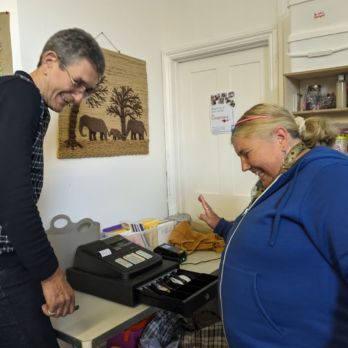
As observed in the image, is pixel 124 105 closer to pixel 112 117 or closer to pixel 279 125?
pixel 112 117

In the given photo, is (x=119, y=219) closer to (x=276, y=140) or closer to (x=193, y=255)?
(x=193, y=255)

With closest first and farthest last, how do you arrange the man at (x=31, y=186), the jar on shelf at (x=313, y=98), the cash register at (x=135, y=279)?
the man at (x=31, y=186) → the cash register at (x=135, y=279) → the jar on shelf at (x=313, y=98)

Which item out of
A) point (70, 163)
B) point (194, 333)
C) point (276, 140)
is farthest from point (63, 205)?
point (276, 140)

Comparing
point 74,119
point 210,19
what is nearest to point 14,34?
point 74,119

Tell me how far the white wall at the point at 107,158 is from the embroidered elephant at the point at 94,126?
145mm

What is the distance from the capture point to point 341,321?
919 mm

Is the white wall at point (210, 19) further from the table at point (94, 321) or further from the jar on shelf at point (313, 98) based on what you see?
the table at point (94, 321)

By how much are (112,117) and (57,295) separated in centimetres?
151

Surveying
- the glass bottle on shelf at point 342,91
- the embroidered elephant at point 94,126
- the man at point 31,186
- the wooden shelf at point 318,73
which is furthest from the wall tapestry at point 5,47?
the glass bottle on shelf at point 342,91

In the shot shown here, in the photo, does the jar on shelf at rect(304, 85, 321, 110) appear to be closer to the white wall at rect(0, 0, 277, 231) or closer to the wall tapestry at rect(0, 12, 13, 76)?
the white wall at rect(0, 0, 277, 231)

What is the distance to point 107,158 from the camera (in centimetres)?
238

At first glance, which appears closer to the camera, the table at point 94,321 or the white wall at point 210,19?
the table at point 94,321

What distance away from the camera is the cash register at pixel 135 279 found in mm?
1428

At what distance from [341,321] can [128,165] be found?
1.82 metres
